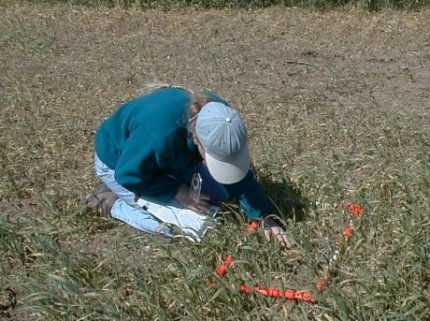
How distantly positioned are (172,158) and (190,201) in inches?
13.3

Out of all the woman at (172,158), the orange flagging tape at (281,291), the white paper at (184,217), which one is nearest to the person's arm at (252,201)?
the woman at (172,158)

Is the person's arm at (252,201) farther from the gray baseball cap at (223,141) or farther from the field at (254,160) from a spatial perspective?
the gray baseball cap at (223,141)

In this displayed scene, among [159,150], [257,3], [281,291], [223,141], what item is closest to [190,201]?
[159,150]

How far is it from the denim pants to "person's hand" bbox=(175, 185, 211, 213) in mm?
44

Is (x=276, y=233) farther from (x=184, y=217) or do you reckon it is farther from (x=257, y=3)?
(x=257, y=3)

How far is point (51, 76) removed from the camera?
7320 mm

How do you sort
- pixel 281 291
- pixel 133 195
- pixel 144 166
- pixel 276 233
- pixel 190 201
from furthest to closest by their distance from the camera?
pixel 133 195 < pixel 190 201 < pixel 144 166 < pixel 276 233 < pixel 281 291

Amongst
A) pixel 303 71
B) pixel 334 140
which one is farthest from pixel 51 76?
pixel 334 140

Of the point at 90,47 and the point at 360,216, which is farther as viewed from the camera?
the point at 90,47

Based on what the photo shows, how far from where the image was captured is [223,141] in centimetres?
366

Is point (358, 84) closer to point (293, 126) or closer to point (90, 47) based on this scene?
point (293, 126)

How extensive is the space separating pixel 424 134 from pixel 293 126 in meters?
0.85

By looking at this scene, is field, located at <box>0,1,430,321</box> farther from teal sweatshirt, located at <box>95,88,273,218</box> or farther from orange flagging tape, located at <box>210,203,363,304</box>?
teal sweatshirt, located at <box>95,88,273,218</box>

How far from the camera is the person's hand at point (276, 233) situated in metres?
3.85
